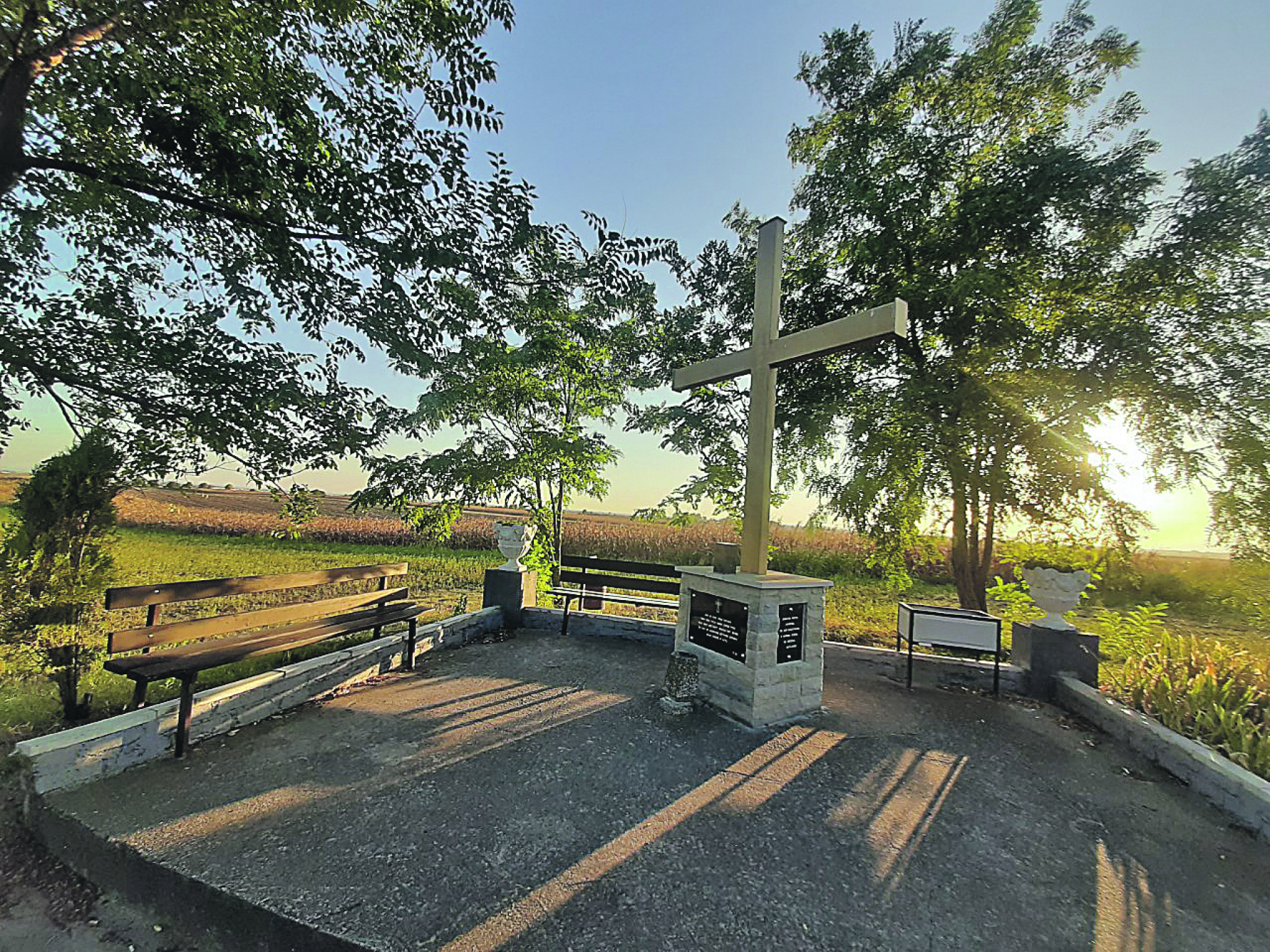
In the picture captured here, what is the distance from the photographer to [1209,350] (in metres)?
6.36

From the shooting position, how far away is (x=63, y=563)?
156 inches

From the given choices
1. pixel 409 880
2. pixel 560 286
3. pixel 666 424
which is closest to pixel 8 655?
pixel 409 880

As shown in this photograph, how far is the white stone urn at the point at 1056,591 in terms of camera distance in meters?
4.86

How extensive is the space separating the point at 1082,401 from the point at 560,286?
23.2ft

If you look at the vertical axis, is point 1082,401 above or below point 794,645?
above

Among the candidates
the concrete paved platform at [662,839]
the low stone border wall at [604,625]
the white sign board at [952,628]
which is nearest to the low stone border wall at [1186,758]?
the concrete paved platform at [662,839]

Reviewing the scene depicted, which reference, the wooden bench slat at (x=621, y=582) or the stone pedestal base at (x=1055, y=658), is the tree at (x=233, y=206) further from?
the stone pedestal base at (x=1055, y=658)

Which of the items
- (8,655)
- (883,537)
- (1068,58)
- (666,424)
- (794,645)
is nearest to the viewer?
(8,655)

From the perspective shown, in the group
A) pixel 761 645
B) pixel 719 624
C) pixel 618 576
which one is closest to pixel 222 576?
pixel 618 576

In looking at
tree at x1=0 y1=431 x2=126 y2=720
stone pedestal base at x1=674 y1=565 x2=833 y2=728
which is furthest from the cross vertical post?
tree at x1=0 y1=431 x2=126 y2=720

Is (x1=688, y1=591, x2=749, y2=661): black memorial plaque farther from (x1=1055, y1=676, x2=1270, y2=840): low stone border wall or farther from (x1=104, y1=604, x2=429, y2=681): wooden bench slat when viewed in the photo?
(x1=1055, y1=676, x2=1270, y2=840): low stone border wall

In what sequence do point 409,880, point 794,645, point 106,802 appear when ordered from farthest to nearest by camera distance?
point 794,645
point 106,802
point 409,880

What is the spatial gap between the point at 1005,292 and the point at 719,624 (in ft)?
19.1

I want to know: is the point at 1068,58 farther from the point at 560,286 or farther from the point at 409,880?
the point at 409,880
